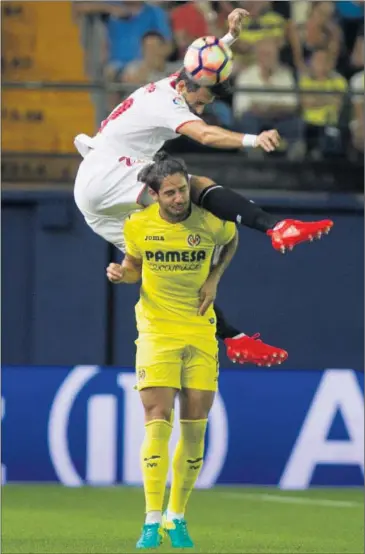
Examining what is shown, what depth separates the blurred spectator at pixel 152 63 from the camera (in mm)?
16266

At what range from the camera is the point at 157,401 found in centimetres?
1108

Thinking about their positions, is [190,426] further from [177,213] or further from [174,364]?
[177,213]

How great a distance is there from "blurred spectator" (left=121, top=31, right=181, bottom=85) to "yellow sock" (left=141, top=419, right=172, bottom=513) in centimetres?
581

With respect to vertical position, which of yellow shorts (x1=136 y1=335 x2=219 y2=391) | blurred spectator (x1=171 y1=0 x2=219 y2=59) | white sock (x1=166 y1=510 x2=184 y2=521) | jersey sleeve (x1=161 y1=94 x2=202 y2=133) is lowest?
white sock (x1=166 y1=510 x2=184 y2=521)

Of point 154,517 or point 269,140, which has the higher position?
point 269,140

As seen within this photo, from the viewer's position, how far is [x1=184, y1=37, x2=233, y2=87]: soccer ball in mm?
10281

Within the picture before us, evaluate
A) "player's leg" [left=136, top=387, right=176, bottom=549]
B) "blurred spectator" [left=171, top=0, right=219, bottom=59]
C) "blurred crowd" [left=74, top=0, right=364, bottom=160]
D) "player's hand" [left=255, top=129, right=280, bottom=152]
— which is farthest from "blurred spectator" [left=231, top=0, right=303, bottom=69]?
"player's hand" [left=255, top=129, right=280, bottom=152]

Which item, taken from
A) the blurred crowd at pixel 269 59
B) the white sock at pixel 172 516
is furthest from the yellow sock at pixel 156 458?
the blurred crowd at pixel 269 59

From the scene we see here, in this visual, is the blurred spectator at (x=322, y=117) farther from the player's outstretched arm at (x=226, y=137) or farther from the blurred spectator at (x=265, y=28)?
the player's outstretched arm at (x=226, y=137)

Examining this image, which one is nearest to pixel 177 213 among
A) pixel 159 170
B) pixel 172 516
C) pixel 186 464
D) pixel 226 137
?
pixel 159 170

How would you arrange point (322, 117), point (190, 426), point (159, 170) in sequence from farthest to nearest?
1. point (322, 117)
2. point (190, 426)
3. point (159, 170)

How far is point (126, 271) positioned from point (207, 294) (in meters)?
0.55

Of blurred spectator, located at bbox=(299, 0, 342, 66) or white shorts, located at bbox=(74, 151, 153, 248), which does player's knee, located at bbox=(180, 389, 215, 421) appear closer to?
white shorts, located at bbox=(74, 151, 153, 248)

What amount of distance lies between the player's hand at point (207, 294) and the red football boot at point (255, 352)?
407 mm
